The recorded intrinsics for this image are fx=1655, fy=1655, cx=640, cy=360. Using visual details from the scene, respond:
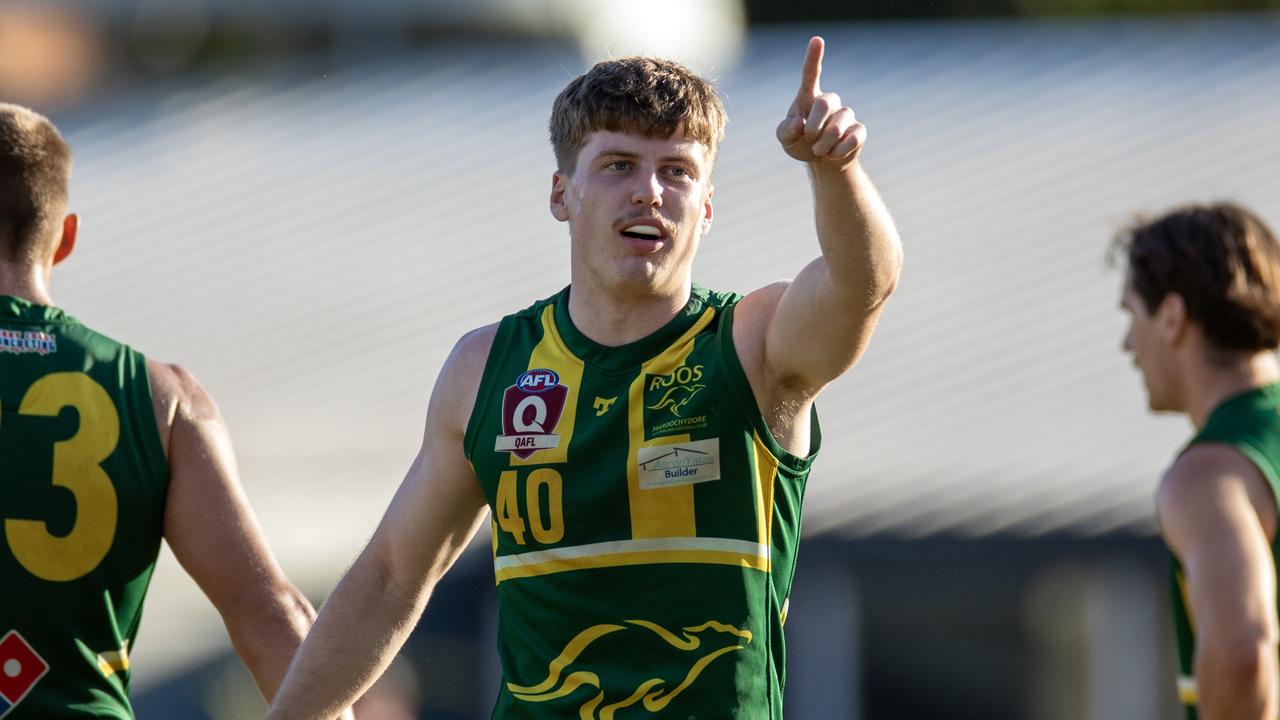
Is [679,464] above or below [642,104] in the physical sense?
below

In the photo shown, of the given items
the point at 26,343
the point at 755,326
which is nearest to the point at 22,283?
the point at 26,343

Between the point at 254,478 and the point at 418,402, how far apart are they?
4.25ft

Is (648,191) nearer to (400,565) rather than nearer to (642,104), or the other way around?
(642,104)

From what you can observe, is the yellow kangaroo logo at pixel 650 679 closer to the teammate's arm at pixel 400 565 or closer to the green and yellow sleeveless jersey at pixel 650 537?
the green and yellow sleeveless jersey at pixel 650 537

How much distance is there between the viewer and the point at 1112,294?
1296cm

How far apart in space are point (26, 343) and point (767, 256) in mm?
9197

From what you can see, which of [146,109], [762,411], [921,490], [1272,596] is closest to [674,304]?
[762,411]

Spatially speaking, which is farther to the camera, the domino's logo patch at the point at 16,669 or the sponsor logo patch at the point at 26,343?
the sponsor logo patch at the point at 26,343

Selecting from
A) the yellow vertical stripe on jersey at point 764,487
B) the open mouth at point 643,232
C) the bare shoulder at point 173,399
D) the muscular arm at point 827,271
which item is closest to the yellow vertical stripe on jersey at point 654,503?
the yellow vertical stripe on jersey at point 764,487

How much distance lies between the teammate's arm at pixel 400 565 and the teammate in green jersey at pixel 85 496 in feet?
1.01

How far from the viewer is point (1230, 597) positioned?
379cm

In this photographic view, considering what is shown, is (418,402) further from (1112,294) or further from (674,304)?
(674,304)

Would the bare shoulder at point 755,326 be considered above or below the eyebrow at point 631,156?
below

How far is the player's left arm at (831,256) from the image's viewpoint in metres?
3.24
